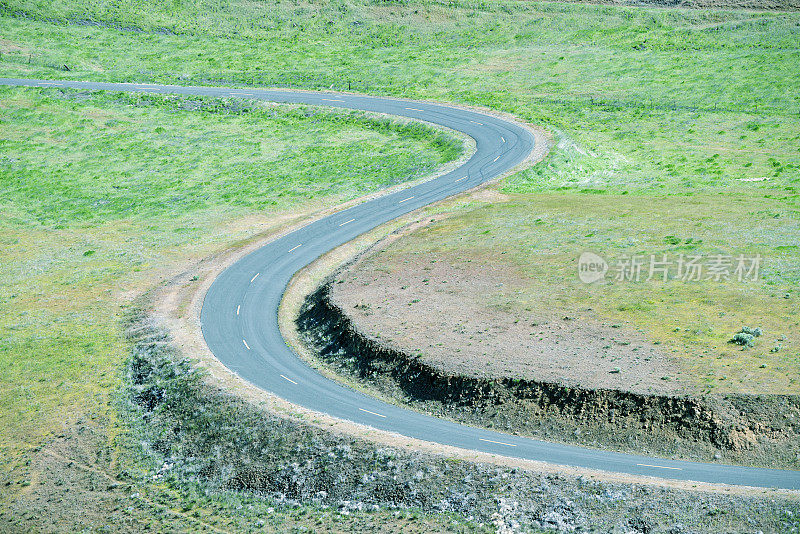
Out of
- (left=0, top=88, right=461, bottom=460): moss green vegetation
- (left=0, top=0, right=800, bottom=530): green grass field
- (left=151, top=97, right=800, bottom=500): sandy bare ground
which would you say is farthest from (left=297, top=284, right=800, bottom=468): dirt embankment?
(left=0, top=88, right=461, bottom=460): moss green vegetation

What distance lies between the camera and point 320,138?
75.4 metres

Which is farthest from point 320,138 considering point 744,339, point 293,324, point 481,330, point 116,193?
point 744,339

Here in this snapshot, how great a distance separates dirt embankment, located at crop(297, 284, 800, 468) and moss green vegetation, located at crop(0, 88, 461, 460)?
15933 millimetres

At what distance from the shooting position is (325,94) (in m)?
87.1

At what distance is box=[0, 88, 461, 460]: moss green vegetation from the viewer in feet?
133

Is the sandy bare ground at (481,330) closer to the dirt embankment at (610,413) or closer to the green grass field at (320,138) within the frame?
the dirt embankment at (610,413)

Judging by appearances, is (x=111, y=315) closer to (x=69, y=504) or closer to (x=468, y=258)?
(x=69, y=504)

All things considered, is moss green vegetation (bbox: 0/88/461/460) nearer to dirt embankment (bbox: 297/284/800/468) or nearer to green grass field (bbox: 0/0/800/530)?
green grass field (bbox: 0/0/800/530)

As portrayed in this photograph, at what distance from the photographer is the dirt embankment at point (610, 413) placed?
29219mm

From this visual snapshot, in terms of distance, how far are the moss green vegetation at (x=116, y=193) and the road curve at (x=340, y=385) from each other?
401 cm

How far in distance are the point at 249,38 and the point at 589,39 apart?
46.7m

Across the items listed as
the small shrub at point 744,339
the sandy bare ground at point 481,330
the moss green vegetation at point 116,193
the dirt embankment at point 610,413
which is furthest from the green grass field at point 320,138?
the sandy bare ground at point 481,330

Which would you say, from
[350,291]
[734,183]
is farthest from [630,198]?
[350,291]

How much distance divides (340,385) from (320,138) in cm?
4317
